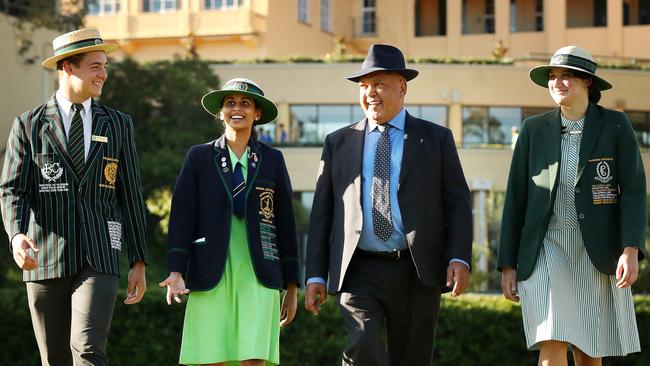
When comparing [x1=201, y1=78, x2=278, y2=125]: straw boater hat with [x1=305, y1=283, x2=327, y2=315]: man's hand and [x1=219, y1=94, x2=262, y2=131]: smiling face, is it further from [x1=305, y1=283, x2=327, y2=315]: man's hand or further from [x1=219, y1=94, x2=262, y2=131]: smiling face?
[x1=305, y1=283, x2=327, y2=315]: man's hand

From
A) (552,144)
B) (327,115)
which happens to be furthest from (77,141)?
(327,115)

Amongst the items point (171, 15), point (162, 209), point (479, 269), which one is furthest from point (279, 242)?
point (171, 15)

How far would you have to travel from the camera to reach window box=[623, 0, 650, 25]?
2197 inches

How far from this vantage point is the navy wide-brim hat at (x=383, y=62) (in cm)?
824

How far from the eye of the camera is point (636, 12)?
5588 cm

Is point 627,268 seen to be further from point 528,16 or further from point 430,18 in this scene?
point 430,18

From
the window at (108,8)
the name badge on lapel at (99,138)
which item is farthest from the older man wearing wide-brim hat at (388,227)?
the window at (108,8)

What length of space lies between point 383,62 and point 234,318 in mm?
1851

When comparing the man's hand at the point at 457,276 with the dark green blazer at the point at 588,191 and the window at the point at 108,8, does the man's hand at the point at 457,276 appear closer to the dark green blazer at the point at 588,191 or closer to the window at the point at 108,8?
the dark green blazer at the point at 588,191

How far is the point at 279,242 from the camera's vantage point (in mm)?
8453

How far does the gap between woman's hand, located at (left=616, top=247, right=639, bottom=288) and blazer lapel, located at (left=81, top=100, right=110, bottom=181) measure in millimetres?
3249

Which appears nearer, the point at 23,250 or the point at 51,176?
the point at 23,250

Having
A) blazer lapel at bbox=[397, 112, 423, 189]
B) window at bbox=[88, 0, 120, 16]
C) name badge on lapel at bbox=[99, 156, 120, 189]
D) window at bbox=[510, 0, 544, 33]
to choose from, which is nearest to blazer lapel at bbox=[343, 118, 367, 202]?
blazer lapel at bbox=[397, 112, 423, 189]

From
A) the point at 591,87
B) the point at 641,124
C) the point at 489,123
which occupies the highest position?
the point at 591,87
